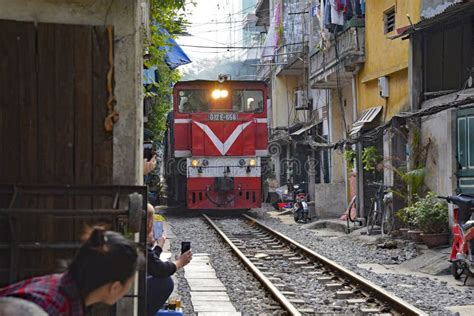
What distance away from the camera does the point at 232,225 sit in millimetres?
19812

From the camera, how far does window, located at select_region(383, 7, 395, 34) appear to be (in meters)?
18.0

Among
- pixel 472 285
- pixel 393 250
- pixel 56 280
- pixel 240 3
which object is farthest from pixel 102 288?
pixel 240 3

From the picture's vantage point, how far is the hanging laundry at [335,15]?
20.4m

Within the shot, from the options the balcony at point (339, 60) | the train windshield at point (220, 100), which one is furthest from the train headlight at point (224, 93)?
the balcony at point (339, 60)

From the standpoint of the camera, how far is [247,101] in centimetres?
2167

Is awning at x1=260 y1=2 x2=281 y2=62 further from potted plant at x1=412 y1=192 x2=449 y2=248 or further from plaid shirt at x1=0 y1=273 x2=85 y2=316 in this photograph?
plaid shirt at x1=0 y1=273 x2=85 y2=316

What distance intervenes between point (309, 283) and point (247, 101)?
12.0m

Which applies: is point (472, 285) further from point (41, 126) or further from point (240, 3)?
point (240, 3)

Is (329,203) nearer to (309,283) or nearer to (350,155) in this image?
(350,155)

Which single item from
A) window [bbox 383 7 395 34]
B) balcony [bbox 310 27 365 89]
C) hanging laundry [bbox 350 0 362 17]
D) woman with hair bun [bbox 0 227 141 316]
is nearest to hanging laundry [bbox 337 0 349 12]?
hanging laundry [bbox 350 0 362 17]

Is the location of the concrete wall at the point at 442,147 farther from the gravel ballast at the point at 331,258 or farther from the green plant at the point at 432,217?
the gravel ballast at the point at 331,258

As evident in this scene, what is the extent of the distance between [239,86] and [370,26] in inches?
166

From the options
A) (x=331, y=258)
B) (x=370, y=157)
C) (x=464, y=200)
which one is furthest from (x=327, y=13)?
(x=464, y=200)

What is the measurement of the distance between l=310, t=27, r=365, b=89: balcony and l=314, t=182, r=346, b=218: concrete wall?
3.30 m
